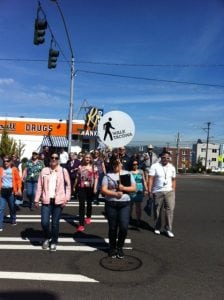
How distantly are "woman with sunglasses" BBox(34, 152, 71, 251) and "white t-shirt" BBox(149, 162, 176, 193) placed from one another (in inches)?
85.1

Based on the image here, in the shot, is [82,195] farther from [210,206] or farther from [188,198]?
[188,198]

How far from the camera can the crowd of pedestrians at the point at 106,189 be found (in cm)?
617

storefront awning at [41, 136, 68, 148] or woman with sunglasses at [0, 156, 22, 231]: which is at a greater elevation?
storefront awning at [41, 136, 68, 148]

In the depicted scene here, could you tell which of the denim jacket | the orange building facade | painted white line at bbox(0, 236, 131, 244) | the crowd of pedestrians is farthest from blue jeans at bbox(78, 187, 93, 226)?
the orange building facade

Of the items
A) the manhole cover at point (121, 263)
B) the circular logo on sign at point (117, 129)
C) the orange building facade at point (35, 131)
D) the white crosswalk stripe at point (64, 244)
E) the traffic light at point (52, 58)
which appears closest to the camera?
the manhole cover at point (121, 263)

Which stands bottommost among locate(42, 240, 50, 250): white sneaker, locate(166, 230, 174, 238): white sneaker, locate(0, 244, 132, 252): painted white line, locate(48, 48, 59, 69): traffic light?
locate(0, 244, 132, 252): painted white line

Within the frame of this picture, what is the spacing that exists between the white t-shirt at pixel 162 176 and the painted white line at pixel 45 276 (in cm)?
317

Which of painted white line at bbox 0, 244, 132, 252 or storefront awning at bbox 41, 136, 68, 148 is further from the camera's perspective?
storefront awning at bbox 41, 136, 68, 148

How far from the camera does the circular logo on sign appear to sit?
22.1 feet

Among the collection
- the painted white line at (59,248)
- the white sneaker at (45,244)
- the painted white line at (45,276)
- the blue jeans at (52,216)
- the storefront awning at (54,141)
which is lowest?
the painted white line at (45,276)

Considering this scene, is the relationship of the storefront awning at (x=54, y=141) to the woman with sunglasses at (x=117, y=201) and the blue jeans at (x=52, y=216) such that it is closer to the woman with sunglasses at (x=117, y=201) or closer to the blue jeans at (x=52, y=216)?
the blue jeans at (x=52, y=216)

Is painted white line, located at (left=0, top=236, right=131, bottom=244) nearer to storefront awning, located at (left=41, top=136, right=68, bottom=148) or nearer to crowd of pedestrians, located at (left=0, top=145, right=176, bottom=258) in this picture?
crowd of pedestrians, located at (left=0, top=145, right=176, bottom=258)

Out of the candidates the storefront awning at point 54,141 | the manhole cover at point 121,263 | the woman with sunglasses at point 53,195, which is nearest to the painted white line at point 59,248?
the woman with sunglasses at point 53,195

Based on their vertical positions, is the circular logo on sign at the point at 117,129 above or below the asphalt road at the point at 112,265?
above
